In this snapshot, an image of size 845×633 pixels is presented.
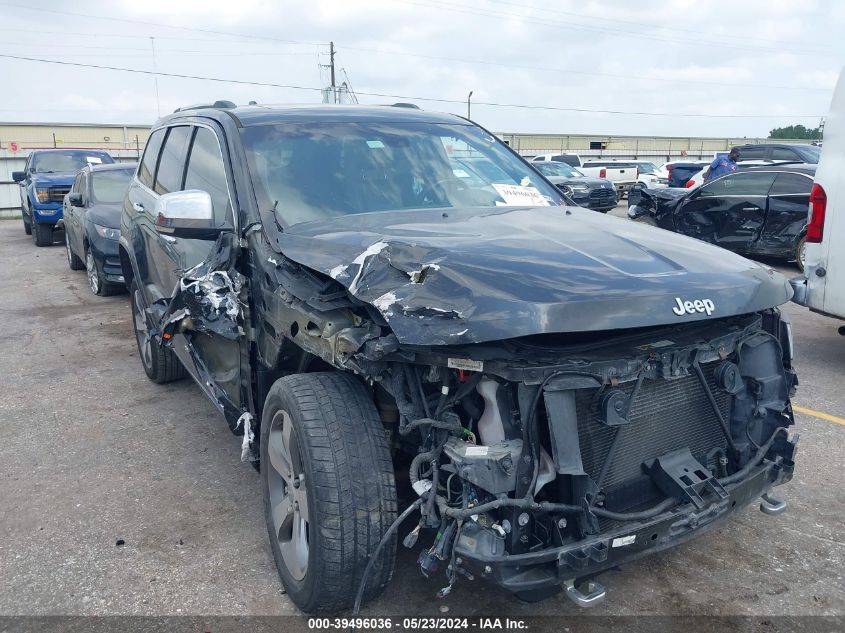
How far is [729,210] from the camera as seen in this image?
414 inches

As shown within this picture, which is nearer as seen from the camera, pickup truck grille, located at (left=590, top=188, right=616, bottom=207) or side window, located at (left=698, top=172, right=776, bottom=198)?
side window, located at (left=698, top=172, right=776, bottom=198)

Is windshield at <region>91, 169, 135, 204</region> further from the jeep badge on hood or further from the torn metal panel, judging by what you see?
the jeep badge on hood

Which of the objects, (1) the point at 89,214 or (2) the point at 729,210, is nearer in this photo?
(1) the point at 89,214

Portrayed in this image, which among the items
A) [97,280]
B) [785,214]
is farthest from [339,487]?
[785,214]

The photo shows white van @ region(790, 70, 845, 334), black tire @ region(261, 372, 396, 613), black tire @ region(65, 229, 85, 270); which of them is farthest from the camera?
black tire @ region(65, 229, 85, 270)

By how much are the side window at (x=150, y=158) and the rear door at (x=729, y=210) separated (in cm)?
793

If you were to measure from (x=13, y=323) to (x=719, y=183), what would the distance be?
947cm

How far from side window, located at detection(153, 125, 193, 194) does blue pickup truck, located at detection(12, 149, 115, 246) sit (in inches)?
422

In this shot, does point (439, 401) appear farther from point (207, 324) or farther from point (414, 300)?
point (207, 324)

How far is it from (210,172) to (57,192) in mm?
12127

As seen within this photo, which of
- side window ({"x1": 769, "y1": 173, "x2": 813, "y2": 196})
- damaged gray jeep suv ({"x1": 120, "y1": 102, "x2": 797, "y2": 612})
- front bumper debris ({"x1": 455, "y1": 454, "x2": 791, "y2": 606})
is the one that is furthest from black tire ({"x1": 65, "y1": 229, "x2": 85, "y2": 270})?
front bumper debris ({"x1": 455, "y1": 454, "x2": 791, "y2": 606})

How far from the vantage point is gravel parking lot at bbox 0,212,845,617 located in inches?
117

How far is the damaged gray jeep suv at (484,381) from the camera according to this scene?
2350 mm

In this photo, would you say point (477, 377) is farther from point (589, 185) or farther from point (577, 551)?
point (589, 185)
